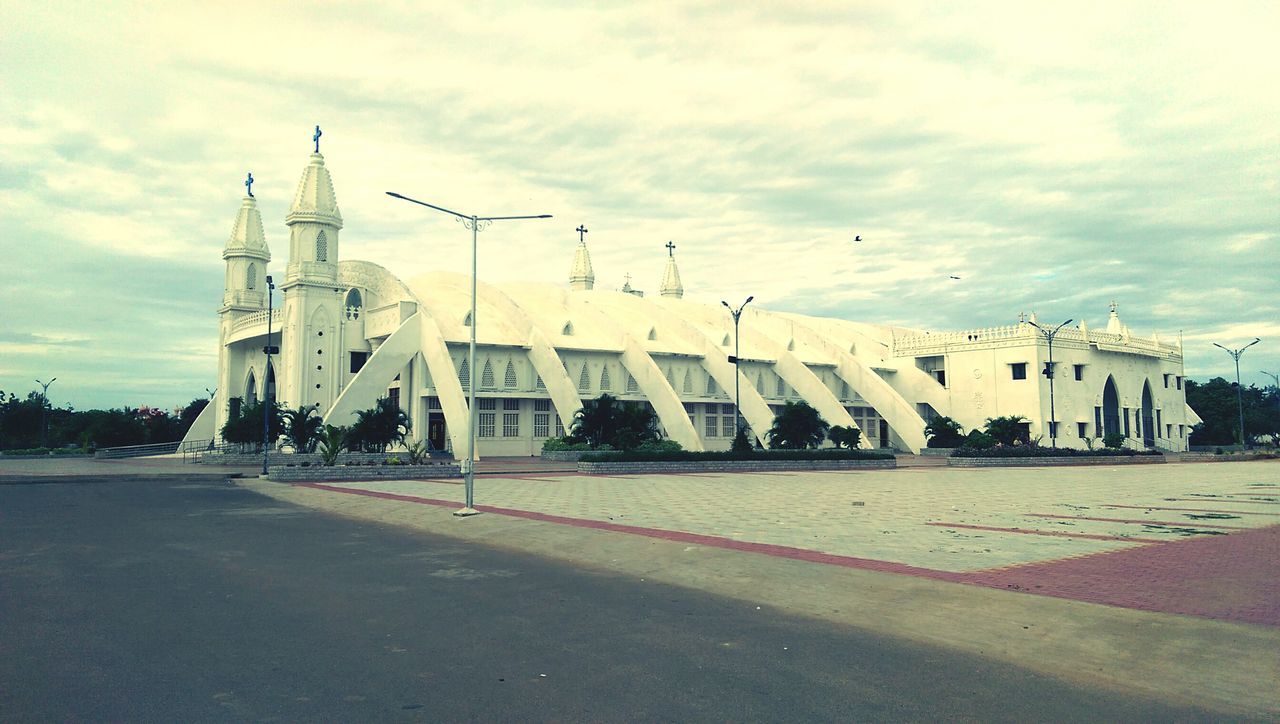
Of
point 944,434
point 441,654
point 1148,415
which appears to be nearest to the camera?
point 441,654

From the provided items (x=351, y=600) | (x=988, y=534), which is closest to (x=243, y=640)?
(x=351, y=600)

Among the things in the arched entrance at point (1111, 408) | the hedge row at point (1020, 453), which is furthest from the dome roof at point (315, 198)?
the arched entrance at point (1111, 408)

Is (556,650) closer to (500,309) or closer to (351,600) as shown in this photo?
(351,600)

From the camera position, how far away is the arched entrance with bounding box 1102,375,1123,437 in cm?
6331

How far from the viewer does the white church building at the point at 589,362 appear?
4838 cm

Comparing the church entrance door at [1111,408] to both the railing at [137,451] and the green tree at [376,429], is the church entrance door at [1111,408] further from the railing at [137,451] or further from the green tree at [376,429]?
A: the railing at [137,451]

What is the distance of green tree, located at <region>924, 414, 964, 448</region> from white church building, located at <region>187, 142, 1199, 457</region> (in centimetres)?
205

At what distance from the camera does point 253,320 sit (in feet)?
178

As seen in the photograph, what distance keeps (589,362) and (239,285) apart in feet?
83.7

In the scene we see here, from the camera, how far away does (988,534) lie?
46.9ft

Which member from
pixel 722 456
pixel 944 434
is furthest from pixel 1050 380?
pixel 722 456

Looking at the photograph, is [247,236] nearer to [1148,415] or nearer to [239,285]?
[239,285]

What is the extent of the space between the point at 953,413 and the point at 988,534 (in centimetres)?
5201

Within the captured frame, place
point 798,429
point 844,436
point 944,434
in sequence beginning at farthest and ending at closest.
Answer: point 944,434 < point 844,436 < point 798,429
